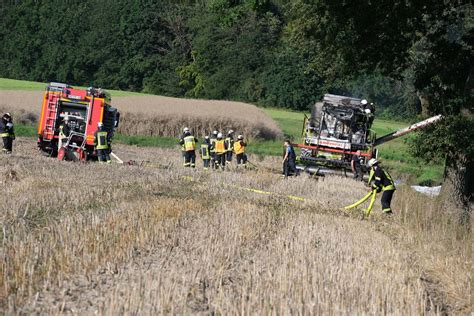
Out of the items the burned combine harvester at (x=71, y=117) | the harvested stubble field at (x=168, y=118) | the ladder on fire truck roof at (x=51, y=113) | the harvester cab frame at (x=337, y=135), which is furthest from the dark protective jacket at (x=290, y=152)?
the harvested stubble field at (x=168, y=118)

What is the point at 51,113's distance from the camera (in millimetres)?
23812

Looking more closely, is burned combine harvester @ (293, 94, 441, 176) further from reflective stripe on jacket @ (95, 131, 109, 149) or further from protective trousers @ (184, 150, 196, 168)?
reflective stripe on jacket @ (95, 131, 109, 149)

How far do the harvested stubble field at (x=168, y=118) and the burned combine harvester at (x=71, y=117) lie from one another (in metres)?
15.1

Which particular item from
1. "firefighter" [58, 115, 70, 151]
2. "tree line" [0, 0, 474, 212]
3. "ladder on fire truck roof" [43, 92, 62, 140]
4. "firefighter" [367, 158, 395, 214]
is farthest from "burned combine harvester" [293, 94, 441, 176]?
"tree line" [0, 0, 474, 212]

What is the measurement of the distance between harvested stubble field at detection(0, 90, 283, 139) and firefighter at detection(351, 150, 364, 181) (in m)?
15.1

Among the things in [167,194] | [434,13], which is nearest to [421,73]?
[434,13]

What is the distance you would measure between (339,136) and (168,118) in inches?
583

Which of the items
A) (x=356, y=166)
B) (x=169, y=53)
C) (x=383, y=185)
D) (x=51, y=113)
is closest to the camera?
(x=383, y=185)

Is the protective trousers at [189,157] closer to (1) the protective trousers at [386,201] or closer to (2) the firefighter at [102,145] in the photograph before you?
(2) the firefighter at [102,145]

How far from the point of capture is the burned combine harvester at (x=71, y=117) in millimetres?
23703

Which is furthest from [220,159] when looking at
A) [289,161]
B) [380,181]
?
[380,181]

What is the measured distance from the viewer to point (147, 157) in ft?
93.5

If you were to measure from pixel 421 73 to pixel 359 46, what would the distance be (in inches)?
70.3

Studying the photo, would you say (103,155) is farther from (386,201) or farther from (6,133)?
(386,201)
